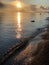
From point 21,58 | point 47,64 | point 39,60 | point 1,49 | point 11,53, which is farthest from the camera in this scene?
point 1,49

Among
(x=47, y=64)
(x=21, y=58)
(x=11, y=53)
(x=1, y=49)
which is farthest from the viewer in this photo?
(x=1, y=49)

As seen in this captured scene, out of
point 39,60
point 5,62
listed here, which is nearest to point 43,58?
point 39,60

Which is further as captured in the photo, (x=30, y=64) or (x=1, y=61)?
(x=1, y=61)

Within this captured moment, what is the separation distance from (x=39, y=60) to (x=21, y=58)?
120 inches

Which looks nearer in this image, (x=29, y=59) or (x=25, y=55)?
(x=29, y=59)

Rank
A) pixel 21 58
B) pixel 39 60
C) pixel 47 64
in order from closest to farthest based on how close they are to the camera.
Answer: pixel 47 64, pixel 39 60, pixel 21 58

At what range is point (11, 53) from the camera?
29281 mm

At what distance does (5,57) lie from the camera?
89.4ft

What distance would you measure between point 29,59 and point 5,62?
10.4 feet

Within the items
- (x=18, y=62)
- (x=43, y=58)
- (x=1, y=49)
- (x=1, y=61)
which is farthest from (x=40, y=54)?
(x=1, y=49)

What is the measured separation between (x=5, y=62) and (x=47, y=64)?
590 centimetres

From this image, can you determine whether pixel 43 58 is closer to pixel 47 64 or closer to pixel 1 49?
pixel 47 64

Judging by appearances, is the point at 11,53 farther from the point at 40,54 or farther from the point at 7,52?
the point at 40,54

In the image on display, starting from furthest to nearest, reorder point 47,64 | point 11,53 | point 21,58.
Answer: point 11,53, point 21,58, point 47,64
